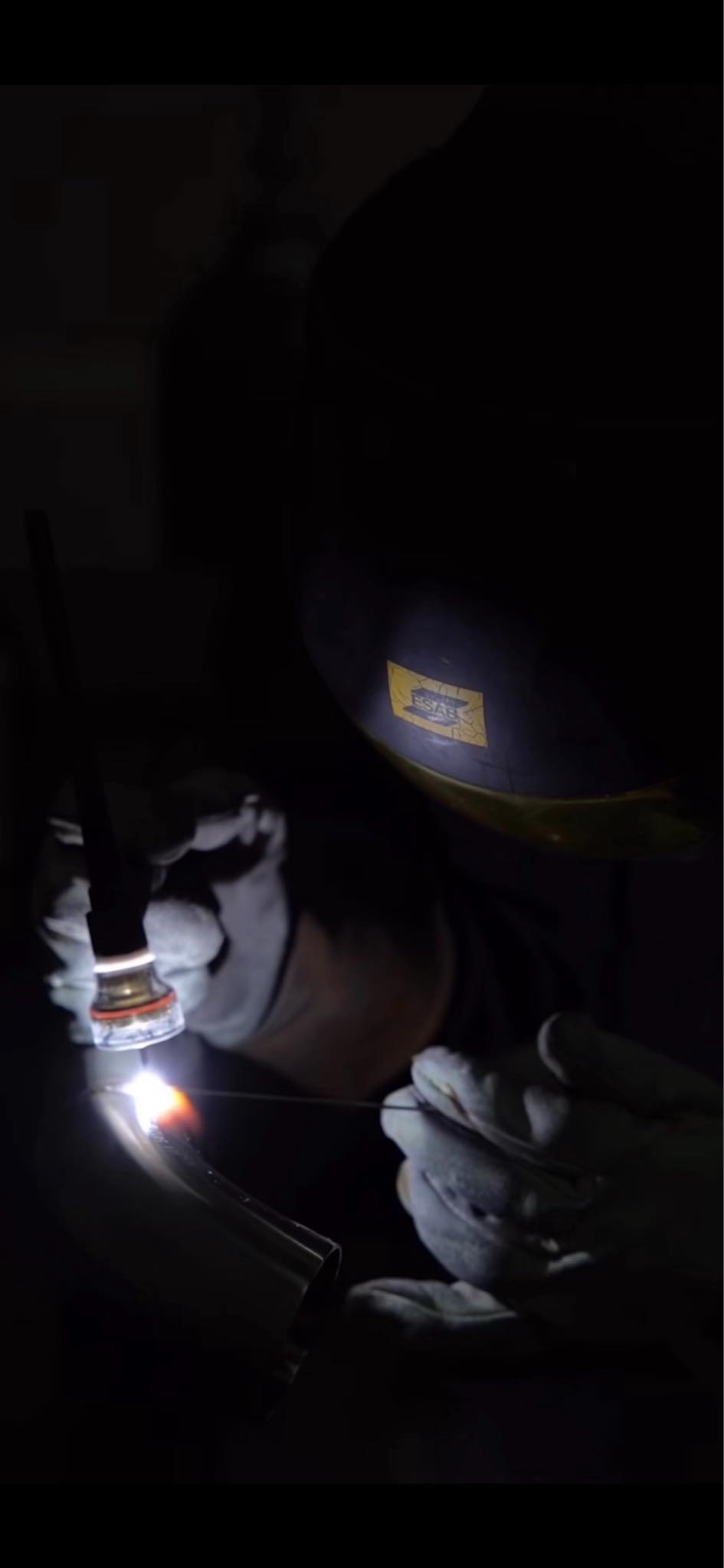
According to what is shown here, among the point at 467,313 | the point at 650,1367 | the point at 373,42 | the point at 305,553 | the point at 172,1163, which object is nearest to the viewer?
the point at 467,313

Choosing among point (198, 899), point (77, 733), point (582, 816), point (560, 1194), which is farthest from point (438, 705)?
point (560, 1194)

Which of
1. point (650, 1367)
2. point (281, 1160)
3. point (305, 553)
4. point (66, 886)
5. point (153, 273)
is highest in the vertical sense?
point (153, 273)

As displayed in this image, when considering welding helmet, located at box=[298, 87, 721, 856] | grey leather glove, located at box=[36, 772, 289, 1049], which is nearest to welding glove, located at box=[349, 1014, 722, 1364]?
grey leather glove, located at box=[36, 772, 289, 1049]

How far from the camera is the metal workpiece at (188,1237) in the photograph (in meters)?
0.69

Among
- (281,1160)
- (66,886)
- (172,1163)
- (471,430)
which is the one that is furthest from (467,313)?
(281,1160)

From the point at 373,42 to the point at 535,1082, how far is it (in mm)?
775

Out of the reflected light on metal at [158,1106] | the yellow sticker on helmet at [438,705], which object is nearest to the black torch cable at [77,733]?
the reflected light on metal at [158,1106]

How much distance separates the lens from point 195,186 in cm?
96

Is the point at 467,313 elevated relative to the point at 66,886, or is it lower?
elevated

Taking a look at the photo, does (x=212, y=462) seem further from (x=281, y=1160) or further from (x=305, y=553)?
(x=281, y=1160)

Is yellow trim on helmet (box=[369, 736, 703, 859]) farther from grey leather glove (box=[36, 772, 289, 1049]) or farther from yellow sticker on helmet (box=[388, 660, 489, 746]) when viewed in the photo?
grey leather glove (box=[36, 772, 289, 1049])

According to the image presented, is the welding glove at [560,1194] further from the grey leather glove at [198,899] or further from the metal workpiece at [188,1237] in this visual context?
the metal workpiece at [188,1237]

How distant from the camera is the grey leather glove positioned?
1.04 meters

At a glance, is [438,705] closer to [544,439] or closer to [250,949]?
[544,439]
